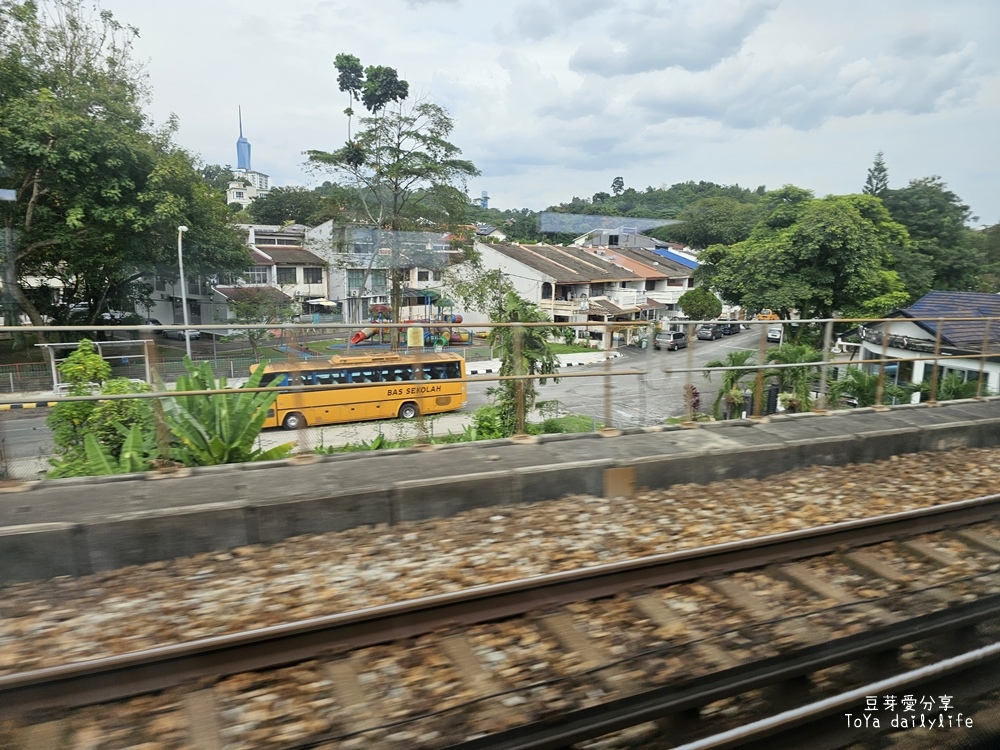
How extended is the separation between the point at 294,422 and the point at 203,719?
3.17 meters

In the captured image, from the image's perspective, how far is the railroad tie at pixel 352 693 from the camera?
262 centimetres

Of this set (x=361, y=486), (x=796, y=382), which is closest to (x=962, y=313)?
(x=796, y=382)

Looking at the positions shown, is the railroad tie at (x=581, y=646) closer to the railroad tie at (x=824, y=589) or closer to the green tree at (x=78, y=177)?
Result: the railroad tie at (x=824, y=589)

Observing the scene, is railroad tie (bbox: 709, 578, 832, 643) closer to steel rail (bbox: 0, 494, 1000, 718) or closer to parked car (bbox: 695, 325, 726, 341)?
steel rail (bbox: 0, 494, 1000, 718)

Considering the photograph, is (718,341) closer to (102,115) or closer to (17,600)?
(17,600)

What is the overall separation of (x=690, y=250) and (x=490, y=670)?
50.8 metres

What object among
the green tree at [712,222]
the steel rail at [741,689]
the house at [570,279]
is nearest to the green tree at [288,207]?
the house at [570,279]

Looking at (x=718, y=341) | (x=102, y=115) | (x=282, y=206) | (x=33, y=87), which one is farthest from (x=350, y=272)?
(x=718, y=341)

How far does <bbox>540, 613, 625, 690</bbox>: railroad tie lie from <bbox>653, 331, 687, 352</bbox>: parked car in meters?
3.36

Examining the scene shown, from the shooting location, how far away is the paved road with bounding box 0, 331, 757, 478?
5852 mm

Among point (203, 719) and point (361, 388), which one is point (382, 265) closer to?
point (361, 388)

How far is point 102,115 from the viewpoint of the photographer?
16.3m

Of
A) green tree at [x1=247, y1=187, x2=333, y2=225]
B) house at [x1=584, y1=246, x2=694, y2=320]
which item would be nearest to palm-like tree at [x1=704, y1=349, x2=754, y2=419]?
green tree at [x1=247, y1=187, x2=333, y2=225]

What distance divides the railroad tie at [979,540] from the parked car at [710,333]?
2824 mm
